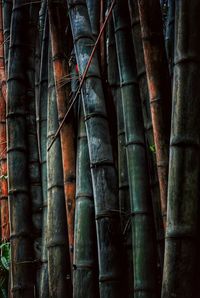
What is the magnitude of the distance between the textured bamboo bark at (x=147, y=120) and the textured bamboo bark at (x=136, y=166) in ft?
0.09

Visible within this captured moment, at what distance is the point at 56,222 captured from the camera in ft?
9.61

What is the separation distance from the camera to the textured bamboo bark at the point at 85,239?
8.54 feet

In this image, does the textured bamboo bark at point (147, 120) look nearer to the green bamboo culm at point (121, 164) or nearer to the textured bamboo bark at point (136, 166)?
the textured bamboo bark at point (136, 166)

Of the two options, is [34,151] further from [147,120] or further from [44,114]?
[147,120]

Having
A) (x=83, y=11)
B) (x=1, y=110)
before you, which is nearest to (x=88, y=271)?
(x=83, y=11)

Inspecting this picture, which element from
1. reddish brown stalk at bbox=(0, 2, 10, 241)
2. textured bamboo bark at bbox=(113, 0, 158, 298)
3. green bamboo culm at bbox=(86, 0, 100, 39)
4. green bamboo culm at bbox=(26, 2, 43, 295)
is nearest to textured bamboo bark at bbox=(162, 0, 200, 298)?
textured bamboo bark at bbox=(113, 0, 158, 298)

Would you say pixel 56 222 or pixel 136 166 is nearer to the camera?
pixel 136 166

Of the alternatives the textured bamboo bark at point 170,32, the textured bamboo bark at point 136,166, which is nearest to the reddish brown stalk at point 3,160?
the textured bamboo bark at point 136,166

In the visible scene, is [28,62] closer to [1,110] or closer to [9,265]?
[1,110]

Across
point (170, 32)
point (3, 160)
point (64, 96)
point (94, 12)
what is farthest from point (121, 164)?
point (3, 160)

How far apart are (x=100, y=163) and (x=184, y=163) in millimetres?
595

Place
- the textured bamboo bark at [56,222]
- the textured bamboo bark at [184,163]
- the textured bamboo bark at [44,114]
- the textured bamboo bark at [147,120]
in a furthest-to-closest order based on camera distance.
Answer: the textured bamboo bark at [44,114] → the textured bamboo bark at [56,222] → the textured bamboo bark at [147,120] → the textured bamboo bark at [184,163]

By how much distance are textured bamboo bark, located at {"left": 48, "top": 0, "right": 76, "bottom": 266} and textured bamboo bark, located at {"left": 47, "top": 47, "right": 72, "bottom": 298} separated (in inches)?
2.9

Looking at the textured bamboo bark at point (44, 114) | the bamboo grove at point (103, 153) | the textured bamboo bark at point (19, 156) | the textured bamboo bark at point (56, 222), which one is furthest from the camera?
the textured bamboo bark at point (44, 114)
